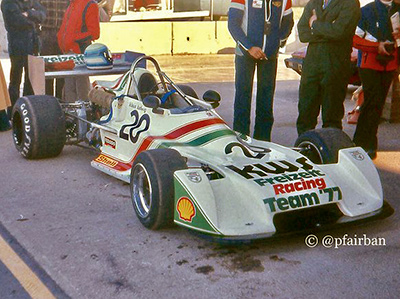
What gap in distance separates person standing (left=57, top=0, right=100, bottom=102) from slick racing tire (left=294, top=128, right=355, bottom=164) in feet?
14.4

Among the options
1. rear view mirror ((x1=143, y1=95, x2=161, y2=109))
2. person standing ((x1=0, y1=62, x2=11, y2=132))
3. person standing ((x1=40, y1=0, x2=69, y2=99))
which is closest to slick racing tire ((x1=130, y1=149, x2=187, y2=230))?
rear view mirror ((x1=143, y1=95, x2=161, y2=109))

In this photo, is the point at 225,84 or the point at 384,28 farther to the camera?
the point at 225,84

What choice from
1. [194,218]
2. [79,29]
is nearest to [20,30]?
[79,29]

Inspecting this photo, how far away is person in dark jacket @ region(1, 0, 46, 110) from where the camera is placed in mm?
8789

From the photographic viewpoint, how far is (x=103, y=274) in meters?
4.38

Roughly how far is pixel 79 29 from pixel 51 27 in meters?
0.69

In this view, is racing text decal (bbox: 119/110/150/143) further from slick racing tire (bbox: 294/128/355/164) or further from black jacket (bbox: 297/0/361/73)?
black jacket (bbox: 297/0/361/73)

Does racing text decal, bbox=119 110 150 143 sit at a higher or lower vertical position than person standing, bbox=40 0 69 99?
lower

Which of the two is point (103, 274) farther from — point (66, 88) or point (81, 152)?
point (66, 88)

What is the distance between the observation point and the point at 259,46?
729 cm

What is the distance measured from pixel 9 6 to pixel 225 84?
521 cm

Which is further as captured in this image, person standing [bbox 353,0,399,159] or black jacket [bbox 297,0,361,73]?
person standing [bbox 353,0,399,159]

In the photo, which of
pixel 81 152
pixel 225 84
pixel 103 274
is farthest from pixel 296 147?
pixel 225 84

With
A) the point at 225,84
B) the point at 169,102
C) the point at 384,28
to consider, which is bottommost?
the point at 225,84
